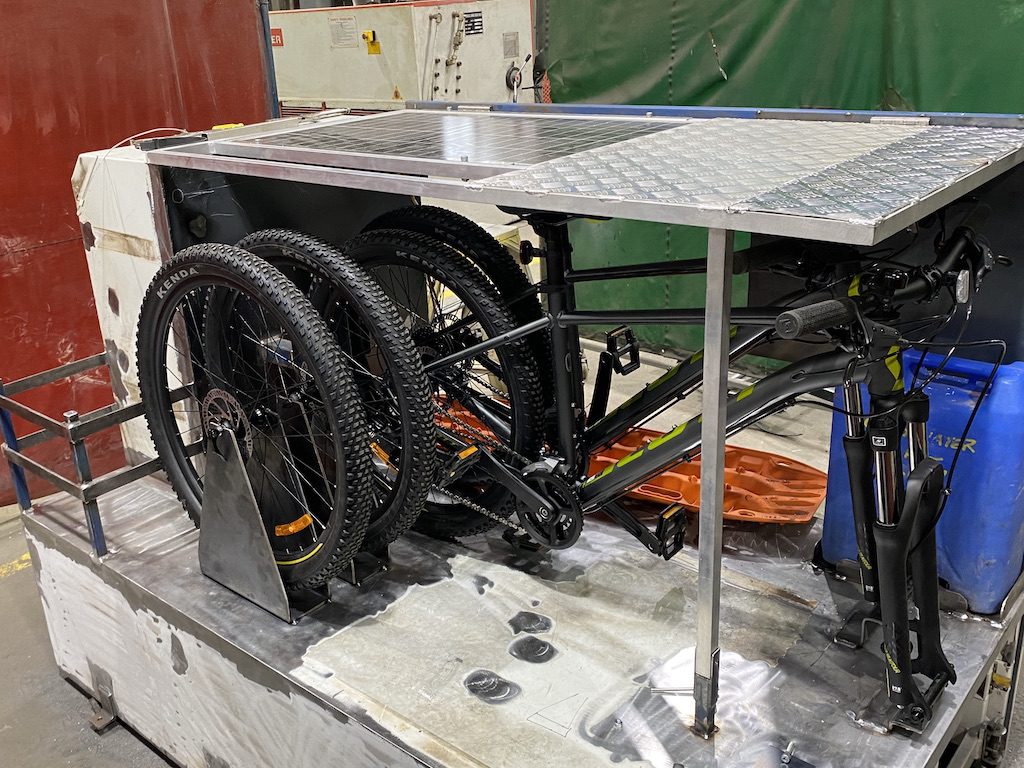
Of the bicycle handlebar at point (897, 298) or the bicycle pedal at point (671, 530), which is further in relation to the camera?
the bicycle pedal at point (671, 530)

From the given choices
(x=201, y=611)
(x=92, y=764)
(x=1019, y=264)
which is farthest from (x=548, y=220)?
(x=92, y=764)

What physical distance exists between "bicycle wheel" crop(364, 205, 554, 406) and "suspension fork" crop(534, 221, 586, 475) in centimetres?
11

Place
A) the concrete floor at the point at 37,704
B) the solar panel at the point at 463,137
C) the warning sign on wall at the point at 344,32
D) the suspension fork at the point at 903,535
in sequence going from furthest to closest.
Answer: the warning sign on wall at the point at 344,32
the concrete floor at the point at 37,704
the solar panel at the point at 463,137
the suspension fork at the point at 903,535

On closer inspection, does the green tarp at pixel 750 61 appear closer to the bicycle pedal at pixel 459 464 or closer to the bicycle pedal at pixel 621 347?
the bicycle pedal at pixel 621 347

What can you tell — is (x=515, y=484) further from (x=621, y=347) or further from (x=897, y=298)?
(x=897, y=298)

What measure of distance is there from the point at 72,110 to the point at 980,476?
3280mm

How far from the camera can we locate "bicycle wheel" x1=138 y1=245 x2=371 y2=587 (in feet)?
6.44

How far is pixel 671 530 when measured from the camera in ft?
6.95

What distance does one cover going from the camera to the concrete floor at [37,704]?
2.58m

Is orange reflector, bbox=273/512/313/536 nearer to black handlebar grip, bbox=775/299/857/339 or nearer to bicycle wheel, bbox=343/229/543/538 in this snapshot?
bicycle wheel, bbox=343/229/543/538

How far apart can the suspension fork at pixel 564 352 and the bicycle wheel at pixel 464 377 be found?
107 millimetres

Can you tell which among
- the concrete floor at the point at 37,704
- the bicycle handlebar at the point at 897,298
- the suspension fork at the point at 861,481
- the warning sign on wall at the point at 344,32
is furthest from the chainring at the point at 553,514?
the warning sign on wall at the point at 344,32

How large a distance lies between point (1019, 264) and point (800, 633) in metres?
0.96

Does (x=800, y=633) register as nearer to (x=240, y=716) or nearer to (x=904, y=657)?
(x=904, y=657)
